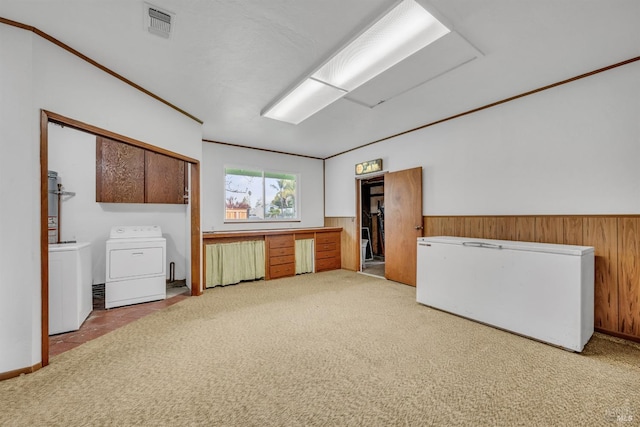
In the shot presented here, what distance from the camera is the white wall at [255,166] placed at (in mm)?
5000

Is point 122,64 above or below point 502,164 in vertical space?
above

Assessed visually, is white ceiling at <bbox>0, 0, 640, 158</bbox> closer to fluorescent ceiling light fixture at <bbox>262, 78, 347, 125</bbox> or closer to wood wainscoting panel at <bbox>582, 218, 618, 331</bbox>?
fluorescent ceiling light fixture at <bbox>262, 78, 347, 125</bbox>

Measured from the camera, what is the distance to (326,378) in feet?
6.34

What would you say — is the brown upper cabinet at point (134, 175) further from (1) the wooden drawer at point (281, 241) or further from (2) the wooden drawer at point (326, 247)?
(2) the wooden drawer at point (326, 247)

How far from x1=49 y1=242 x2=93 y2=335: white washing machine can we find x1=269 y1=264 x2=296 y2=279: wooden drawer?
9.05 feet

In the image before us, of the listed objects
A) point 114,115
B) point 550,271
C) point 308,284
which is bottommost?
point 308,284

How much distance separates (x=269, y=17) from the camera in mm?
1916

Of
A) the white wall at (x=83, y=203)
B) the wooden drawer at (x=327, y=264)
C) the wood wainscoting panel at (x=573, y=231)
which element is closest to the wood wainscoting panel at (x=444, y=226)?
the wood wainscoting panel at (x=573, y=231)

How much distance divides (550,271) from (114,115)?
449 centimetres

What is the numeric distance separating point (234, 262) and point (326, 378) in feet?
10.4

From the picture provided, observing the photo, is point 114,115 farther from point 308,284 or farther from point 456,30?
point 308,284

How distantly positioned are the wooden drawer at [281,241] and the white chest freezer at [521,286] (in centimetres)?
279

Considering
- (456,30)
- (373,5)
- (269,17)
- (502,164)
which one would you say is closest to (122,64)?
(269,17)

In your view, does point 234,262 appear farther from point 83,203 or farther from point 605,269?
point 605,269
